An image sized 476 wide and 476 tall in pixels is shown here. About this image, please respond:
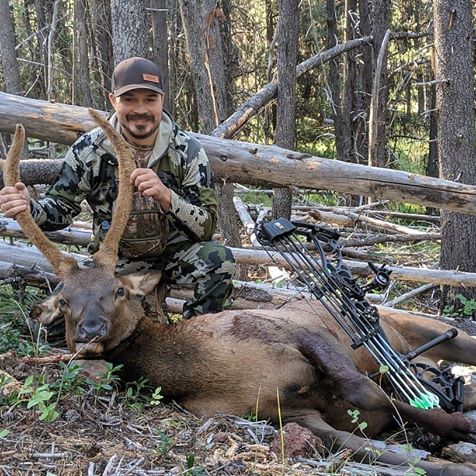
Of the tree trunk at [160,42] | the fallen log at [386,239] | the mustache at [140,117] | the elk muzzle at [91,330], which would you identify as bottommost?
the fallen log at [386,239]

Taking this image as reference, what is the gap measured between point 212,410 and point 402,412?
110cm

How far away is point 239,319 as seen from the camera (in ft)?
15.3

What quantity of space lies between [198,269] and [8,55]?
453 inches

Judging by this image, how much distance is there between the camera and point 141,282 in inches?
193

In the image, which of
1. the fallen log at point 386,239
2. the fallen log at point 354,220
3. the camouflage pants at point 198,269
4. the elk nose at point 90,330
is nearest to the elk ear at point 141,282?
the camouflage pants at point 198,269

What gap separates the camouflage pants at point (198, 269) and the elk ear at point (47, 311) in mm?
849

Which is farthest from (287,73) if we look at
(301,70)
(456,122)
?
(456,122)

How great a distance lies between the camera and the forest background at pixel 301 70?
8.22m

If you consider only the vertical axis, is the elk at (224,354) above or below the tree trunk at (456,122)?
below

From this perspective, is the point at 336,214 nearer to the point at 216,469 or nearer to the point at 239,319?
the point at 239,319

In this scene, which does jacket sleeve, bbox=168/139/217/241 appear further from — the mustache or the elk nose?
the elk nose

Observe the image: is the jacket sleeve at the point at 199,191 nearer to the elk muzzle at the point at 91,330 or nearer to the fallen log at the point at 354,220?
the elk muzzle at the point at 91,330

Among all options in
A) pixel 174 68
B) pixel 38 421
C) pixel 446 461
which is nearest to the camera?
pixel 38 421

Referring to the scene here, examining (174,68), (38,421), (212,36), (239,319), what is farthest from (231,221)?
(174,68)
